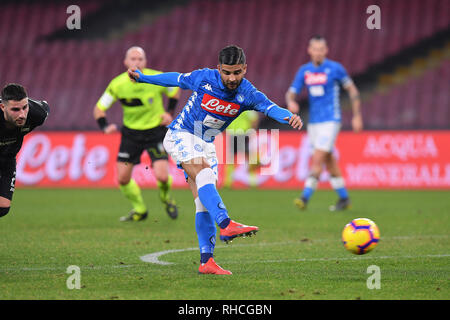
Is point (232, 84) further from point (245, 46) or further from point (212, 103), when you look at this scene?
point (245, 46)

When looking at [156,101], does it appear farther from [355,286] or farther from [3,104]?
[355,286]

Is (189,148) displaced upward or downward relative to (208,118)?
downward

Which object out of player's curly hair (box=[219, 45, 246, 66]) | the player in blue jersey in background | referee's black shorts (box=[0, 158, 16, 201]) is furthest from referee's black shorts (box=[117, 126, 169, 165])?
player's curly hair (box=[219, 45, 246, 66])

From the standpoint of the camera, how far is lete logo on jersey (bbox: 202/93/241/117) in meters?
6.29

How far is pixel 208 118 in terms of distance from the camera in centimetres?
638

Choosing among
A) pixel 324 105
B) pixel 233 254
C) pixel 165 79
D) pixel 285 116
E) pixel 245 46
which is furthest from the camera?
pixel 245 46

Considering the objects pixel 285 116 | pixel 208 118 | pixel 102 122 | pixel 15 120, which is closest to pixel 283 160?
pixel 102 122

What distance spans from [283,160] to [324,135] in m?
4.57

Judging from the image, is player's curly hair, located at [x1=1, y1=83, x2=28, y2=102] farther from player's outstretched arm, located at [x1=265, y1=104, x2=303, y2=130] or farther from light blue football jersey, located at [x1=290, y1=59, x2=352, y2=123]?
light blue football jersey, located at [x1=290, y1=59, x2=352, y2=123]

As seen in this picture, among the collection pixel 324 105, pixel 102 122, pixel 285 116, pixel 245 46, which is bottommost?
pixel 285 116

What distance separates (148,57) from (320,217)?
11.5m

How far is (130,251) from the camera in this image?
7672mm

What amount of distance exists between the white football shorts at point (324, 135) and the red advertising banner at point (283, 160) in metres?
4.13
